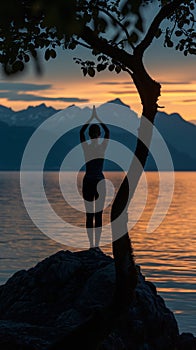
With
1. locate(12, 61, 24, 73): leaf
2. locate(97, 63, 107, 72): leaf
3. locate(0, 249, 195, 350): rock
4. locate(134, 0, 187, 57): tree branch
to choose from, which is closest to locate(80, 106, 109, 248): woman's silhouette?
locate(0, 249, 195, 350): rock

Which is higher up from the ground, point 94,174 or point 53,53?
point 53,53

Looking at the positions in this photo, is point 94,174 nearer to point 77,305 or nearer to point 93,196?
point 93,196

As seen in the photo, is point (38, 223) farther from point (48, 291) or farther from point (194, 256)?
point (48, 291)

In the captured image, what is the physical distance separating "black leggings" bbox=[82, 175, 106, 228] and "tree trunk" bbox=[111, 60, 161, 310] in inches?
279

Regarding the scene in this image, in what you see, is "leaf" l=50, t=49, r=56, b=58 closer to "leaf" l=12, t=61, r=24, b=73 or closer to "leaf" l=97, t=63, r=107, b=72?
"leaf" l=12, t=61, r=24, b=73

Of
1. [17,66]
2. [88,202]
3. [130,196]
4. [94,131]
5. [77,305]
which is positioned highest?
[17,66]

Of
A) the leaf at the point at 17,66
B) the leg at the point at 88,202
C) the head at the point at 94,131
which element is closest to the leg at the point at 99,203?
the leg at the point at 88,202

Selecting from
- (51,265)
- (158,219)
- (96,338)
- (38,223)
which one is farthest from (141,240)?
(96,338)

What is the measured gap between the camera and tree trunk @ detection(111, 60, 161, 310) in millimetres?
11250

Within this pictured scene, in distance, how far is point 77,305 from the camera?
16016 mm

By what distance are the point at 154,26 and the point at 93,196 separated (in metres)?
7.56

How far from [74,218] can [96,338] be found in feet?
232

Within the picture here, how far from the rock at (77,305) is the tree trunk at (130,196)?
2475 millimetres

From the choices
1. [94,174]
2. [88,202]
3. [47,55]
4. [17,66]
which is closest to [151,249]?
[88,202]
